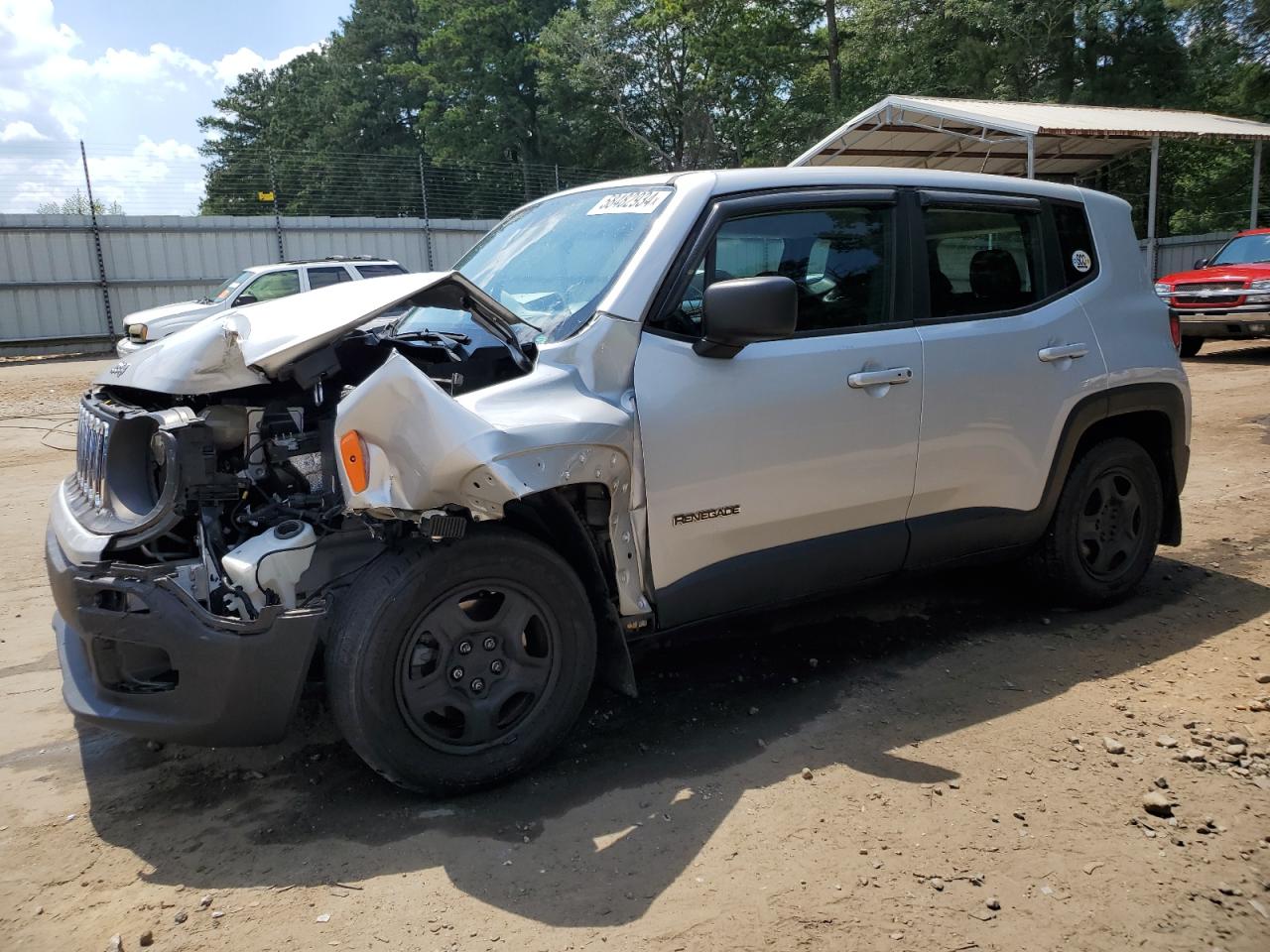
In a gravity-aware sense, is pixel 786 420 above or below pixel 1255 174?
below

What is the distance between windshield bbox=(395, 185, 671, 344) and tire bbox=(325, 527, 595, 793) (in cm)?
81

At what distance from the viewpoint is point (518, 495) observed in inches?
109

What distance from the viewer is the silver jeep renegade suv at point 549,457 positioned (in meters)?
2.74

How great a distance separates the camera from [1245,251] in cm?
1452

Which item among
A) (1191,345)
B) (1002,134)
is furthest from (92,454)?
(1002,134)

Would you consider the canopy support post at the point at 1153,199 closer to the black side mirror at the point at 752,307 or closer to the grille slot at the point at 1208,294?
the grille slot at the point at 1208,294

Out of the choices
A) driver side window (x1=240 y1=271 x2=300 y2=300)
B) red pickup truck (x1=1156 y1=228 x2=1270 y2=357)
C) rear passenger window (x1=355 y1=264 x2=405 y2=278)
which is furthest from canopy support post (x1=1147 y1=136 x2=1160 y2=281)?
driver side window (x1=240 y1=271 x2=300 y2=300)

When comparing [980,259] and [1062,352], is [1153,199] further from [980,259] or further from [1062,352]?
[980,259]

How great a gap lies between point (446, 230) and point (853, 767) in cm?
2176

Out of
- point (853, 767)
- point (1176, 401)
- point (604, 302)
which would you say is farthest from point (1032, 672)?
point (604, 302)

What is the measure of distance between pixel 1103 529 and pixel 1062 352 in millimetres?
968

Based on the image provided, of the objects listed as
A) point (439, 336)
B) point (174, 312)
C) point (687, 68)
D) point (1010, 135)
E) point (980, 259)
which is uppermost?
point (687, 68)

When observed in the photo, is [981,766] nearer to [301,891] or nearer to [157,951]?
[301,891]

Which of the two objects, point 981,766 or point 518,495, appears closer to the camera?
point 518,495
